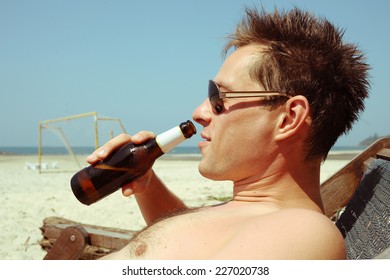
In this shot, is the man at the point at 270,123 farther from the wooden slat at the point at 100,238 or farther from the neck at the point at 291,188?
the wooden slat at the point at 100,238

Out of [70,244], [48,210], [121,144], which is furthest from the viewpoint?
[48,210]

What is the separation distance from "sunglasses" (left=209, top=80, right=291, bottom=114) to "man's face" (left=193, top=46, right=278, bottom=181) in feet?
0.04

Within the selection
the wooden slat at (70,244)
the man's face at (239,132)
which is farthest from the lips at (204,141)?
the wooden slat at (70,244)

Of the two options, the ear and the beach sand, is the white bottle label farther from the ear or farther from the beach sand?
the beach sand

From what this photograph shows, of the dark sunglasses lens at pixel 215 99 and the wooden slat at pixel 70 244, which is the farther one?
the wooden slat at pixel 70 244

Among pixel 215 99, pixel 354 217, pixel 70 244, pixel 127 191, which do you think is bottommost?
pixel 70 244

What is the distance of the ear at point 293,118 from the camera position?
4.11 feet

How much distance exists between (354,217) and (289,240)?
0.85 meters

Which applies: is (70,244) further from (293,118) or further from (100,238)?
(293,118)

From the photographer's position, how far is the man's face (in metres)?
1.29

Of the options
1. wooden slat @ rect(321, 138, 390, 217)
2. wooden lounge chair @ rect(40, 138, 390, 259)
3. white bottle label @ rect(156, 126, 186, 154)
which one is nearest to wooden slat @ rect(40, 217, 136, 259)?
wooden lounge chair @ rect(40, 138, 390, 259)

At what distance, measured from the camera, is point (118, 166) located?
1.59 m

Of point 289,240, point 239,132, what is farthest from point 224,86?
point 289,240
